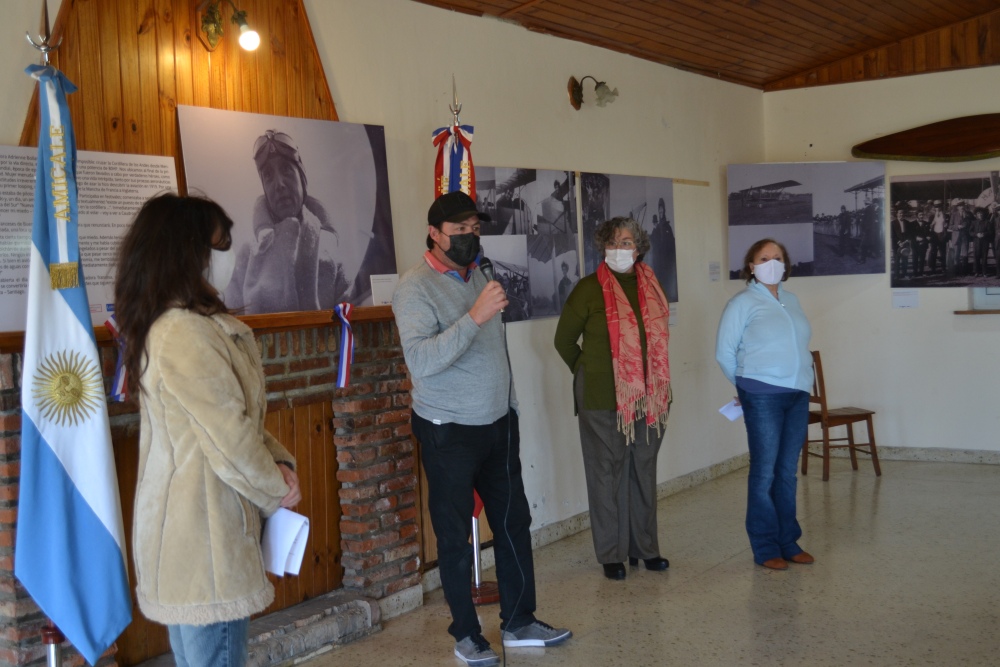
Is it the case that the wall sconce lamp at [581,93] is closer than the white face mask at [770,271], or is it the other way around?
the white face mask at [770,271]

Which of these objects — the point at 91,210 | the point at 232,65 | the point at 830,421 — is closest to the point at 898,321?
the point at 830,421

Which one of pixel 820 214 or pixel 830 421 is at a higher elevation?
pixel 820 214

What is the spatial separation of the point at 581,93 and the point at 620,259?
1600 millimetres

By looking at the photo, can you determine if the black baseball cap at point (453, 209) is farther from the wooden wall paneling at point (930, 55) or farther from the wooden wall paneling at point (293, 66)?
the wooden wall paneling at point (930, 55)

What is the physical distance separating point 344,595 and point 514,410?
113 centimetres

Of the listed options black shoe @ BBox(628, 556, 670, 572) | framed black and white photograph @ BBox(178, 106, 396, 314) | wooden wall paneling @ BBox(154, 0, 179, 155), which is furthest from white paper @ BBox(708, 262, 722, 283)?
wooden wall paneling @ BBox(154, 0, 179, 155)

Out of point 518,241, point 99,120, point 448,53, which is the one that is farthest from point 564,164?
point 99,120

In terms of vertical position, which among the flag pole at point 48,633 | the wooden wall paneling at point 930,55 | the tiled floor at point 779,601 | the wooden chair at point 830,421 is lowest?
the tiled floor at point 779,601

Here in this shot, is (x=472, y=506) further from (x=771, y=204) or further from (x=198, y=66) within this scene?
(x=771, y=204)

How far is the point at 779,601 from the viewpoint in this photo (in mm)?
4141

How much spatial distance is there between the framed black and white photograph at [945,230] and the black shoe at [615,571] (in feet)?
12.6

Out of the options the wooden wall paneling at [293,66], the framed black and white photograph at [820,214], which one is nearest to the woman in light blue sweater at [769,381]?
the wooden wall paneling at [293,66]

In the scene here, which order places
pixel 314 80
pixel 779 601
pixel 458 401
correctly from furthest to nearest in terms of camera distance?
pixel 779 601 < pixel 314 80 < pixel 458 401

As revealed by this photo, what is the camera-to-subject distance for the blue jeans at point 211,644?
2107mm
